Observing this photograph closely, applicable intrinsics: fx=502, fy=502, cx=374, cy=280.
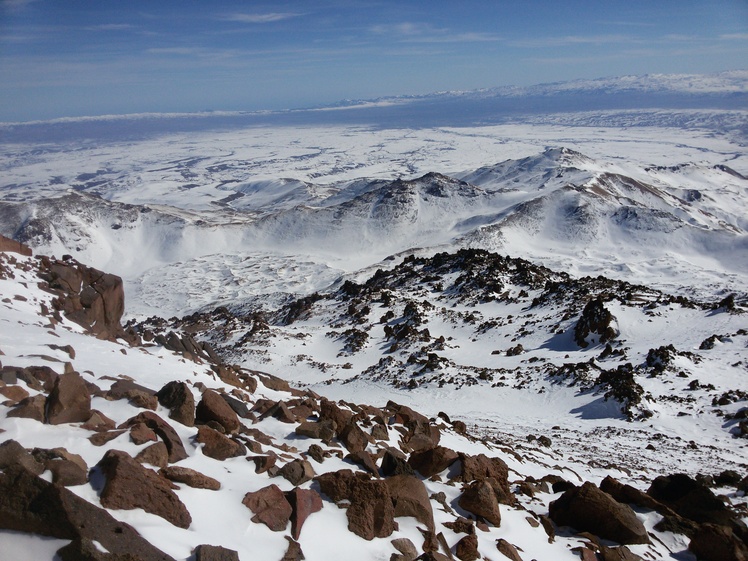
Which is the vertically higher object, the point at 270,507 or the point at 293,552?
the point at 270,507

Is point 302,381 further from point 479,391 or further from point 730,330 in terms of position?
point 730,330

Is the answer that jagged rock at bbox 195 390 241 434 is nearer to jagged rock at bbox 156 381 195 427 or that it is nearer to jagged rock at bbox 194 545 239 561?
jagged rock at bbox 156 381 195 427

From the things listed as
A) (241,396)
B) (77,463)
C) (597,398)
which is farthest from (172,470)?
(597,398)

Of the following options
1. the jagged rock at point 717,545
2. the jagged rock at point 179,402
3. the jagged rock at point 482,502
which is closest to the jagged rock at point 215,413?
the jagged rock at point 179,402

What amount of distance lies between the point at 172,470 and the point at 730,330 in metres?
25.6

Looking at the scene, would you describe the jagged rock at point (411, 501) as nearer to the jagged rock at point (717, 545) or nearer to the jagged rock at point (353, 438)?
the jagged rock at point (353, 438)

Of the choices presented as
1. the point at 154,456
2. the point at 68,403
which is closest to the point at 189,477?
the point at 154,456

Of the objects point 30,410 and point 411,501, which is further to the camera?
point 411,501

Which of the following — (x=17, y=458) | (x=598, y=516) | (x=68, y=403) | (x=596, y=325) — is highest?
(x=17, y=458)

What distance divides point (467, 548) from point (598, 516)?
2526 mm

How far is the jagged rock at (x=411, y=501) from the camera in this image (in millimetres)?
6477

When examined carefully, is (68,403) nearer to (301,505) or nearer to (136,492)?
(136,492)

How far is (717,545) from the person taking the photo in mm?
7129

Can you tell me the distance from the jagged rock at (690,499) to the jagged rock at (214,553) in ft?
24.6
